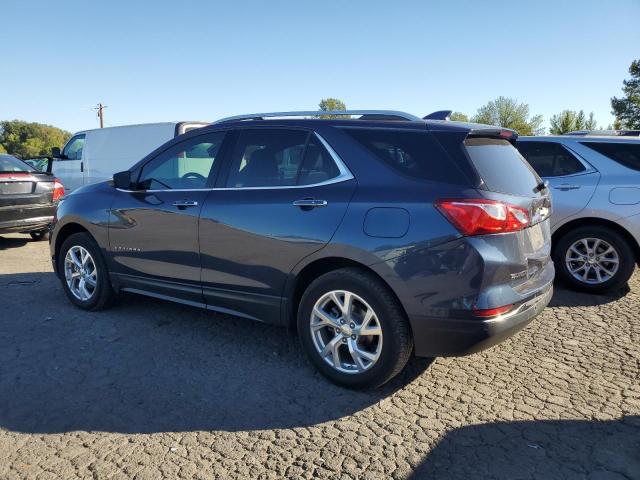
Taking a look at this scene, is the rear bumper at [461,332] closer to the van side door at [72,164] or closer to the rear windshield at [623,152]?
the rear windshield at [623,152]

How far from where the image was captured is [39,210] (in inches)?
345

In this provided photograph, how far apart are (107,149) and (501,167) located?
1005cm

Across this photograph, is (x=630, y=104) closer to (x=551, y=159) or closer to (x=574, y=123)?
(x=574, y=123)

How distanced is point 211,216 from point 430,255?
1836 millimetres

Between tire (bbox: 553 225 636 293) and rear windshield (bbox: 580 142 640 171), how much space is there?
73 cm

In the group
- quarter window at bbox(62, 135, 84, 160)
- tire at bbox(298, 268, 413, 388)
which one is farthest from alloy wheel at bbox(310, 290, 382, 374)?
quarter window at bbox(62, 135, 84, 160)

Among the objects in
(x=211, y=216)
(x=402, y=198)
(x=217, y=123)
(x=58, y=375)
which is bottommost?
(x=58, y=375)

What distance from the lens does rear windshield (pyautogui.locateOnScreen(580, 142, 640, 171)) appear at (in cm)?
564

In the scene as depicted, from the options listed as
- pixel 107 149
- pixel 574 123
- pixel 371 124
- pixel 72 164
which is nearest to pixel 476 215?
pixel 371 124

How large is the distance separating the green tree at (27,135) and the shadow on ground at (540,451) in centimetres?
9769

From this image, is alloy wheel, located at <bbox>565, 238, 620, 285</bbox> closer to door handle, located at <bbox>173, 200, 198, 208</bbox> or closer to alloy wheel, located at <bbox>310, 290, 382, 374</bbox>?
alloy wheel, located at <bbox>310, 290, 382, 374</bbox>

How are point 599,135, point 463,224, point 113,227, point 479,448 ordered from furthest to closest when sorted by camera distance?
point 599,135 → point 113,227 → point 463,224 → point 479,448

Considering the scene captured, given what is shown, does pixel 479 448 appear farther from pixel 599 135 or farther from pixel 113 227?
pixel 599 135

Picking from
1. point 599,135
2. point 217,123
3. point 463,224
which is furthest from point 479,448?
point 599,135
